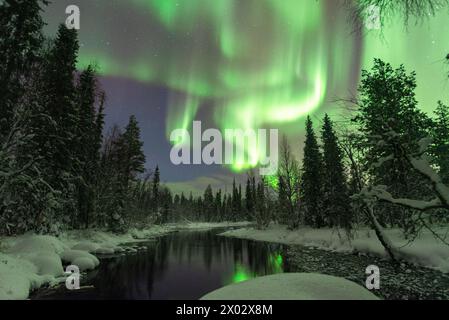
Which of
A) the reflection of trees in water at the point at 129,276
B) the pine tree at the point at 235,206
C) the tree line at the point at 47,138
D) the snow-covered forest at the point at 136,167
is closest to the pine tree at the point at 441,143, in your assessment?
the snow-covered forest at the point at 136,167

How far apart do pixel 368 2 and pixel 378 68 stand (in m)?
20.9

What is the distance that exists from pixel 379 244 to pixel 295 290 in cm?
1524

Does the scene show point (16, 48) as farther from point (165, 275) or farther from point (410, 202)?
point (410, 202)

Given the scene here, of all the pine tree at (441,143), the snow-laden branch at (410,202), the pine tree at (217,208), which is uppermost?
the pine tree at (441,143)

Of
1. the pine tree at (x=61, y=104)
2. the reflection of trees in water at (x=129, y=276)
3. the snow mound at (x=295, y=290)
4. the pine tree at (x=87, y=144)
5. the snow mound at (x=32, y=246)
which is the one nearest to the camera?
the snow mound at (x=295, y=290)

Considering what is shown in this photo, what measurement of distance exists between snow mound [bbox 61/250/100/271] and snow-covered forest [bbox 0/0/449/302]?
3822mm

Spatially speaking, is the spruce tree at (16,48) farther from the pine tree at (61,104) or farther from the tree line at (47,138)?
the pine tree at (61,104)

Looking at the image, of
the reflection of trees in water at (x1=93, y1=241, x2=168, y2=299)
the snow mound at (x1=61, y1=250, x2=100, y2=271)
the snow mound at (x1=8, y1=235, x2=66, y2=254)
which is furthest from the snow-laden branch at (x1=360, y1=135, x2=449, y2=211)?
the snow mound at (x1=61, y1=250, x2=100, y2=271)

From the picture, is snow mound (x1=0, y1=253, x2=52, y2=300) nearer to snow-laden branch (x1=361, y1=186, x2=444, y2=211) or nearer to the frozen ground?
the frozen ground

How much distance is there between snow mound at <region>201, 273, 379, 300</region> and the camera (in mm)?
5059

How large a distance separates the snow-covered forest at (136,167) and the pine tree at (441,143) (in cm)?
20

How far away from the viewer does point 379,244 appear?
17.6 metres

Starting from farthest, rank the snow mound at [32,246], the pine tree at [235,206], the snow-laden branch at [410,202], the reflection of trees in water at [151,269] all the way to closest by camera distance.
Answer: the pine tree at [235,206], the snow mound at [32,246], the reflection of trees in water at [151,269], the snow-laden branch at [410,202]

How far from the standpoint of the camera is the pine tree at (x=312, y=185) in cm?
3491
